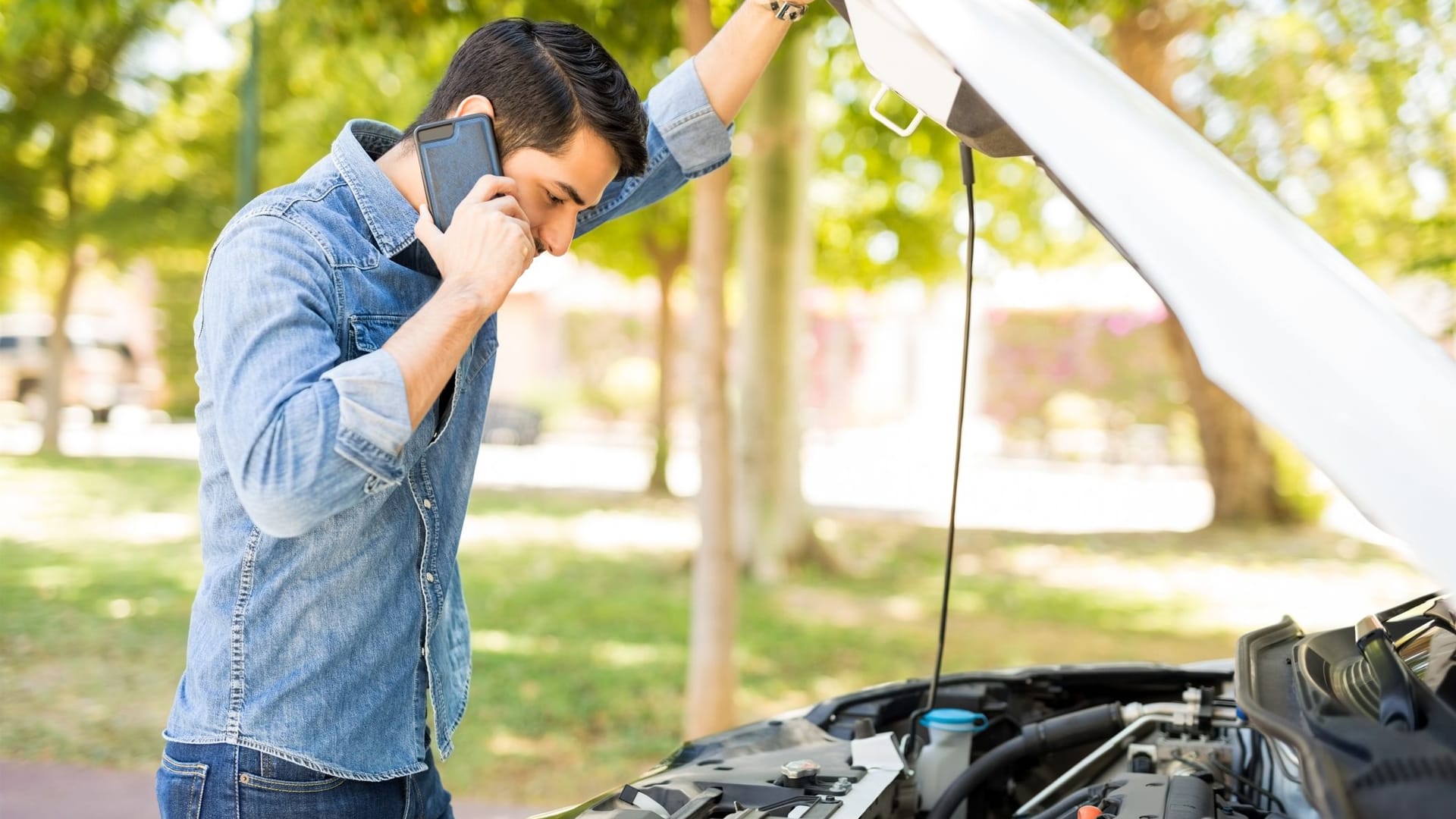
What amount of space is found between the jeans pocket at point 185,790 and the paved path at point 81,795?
2.95 meters

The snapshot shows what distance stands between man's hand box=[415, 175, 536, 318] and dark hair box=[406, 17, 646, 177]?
14 cm

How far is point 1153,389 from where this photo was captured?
1772 centimetres

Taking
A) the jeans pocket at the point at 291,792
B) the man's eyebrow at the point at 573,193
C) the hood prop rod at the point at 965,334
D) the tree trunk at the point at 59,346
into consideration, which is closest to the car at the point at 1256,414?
the hood prop rod at the point at 965,334

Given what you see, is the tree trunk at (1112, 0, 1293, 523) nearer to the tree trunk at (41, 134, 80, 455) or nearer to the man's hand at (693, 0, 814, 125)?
the man's hand at (693, 0, 814, 125)

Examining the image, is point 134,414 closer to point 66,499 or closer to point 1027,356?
point 66,499

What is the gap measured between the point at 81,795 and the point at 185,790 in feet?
12.5

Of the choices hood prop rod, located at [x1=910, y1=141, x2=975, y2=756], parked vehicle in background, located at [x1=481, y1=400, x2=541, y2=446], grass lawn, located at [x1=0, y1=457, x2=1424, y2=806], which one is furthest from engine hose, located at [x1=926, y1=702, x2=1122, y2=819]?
parked vehicle in background, located at [x1=481, y1=400, x2=541, y2=446]

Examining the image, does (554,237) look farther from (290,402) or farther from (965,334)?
(965,334)

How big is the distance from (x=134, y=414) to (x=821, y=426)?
1340cm

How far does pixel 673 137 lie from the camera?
2.19 meters

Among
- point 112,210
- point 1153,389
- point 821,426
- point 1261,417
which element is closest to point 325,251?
point 1261,417

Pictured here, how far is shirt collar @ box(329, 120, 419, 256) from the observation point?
5.38 ft

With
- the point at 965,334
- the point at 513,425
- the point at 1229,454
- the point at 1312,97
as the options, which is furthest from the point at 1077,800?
the point at 513,425

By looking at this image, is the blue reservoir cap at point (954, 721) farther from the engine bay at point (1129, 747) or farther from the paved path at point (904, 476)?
the paved path at point (904, 476)
